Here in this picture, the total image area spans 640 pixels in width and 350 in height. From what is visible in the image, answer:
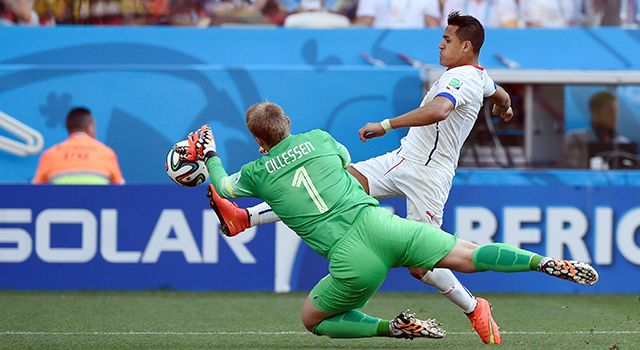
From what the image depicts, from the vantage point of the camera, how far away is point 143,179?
9297mm

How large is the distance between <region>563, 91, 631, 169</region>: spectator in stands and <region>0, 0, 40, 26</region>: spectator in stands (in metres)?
6.82

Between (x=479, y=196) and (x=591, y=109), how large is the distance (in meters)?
2.52

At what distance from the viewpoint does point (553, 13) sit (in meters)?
9.77

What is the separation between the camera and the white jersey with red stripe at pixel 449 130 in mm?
4441

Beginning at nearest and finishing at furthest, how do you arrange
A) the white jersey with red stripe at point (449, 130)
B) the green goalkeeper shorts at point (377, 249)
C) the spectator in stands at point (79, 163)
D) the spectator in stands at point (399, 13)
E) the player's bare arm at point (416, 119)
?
1. the green goalkeeper shorts at point (377, 249)
2. the player's bare arm at point (416, 119)
3. the white jersey with red stripe at point (449, 130)
4. the spectator in stands at point (79, 163)
5. the spectator in stands at point (399, 13)

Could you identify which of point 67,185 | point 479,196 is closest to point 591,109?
point 479,196

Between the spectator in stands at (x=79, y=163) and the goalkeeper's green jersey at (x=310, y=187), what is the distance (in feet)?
12.9

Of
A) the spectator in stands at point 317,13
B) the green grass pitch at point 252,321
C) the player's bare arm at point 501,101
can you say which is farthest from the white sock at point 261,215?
the spectator in stands at point 317,13

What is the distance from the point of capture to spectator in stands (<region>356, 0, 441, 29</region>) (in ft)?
32.3

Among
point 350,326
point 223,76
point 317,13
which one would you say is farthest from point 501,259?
point 317,13

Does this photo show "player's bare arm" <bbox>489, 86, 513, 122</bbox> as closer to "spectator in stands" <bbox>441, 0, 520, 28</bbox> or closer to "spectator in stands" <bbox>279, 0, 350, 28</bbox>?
"spectator in stands" <bbox>441, 0, 520, 28</bbox>

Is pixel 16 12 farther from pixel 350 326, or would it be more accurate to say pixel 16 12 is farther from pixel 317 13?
pixel 350 326

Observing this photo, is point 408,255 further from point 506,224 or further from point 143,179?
point 143,179

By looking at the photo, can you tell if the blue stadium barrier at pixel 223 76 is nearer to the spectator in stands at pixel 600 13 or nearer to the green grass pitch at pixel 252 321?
the spectator in stands at pixel 600 13
